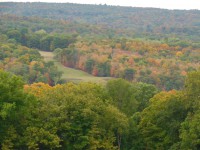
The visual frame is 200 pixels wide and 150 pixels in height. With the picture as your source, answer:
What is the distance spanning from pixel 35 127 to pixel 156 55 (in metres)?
97.9

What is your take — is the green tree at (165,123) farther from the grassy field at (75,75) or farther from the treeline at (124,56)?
the treeline at (124,56)

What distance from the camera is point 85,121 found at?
1469 inches

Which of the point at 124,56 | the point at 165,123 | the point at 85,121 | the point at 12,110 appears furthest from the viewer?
the point at 124,56

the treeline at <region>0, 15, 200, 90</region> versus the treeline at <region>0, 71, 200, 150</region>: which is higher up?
the treeline at <region>0, 71, 200, 150</region>

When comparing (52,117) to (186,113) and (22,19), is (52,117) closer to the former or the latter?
(186,113)

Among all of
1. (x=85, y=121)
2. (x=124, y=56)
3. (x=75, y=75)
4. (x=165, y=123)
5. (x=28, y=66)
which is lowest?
(x=75, y=75)

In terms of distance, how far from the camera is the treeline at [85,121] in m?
35.2

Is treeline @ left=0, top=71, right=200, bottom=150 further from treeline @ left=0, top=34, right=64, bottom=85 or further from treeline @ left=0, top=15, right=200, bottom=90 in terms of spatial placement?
treeline @ left=0, top=15, right=200, bottom=90

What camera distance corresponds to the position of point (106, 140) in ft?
123

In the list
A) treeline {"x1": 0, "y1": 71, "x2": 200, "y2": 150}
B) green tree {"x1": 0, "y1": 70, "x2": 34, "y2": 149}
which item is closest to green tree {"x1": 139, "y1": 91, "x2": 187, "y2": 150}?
treeline {"x1": 0, "y1": 71, "x2": 200, "y2": 150}

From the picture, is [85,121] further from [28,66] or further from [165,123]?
[28,66]

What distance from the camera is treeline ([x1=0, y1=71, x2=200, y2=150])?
115ft

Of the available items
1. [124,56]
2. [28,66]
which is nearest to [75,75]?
[28,66]

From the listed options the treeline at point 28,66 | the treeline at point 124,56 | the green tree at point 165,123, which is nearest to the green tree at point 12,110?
the green tree at point 165,123
